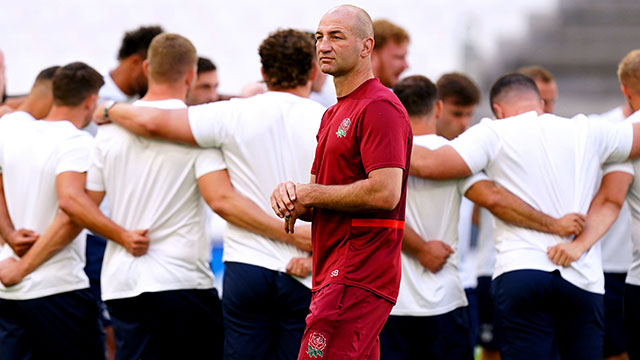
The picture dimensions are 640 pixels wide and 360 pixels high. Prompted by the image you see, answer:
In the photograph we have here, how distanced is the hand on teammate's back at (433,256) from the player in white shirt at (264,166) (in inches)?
30.3

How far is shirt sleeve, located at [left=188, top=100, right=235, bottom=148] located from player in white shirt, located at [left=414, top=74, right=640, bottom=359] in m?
1.16

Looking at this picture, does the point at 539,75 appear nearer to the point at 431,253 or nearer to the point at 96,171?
the point at 431,253

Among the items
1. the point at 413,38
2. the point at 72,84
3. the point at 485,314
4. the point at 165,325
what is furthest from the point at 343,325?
the point at 413,38

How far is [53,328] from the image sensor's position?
552 cm

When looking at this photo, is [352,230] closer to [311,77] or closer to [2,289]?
[311,77]

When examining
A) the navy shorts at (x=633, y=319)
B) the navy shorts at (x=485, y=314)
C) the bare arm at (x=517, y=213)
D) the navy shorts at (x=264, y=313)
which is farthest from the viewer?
the navy shorts at (x=485, y=314)

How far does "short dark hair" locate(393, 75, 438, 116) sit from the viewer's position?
17.5 ft

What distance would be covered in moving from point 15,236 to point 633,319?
4.12 m

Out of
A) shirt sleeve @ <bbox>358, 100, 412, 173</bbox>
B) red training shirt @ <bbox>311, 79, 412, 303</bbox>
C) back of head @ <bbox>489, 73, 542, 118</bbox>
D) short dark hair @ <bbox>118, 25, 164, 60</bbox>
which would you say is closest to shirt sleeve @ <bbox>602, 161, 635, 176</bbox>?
back of head @ <bbox>489, 73, 542, 118</bbox>

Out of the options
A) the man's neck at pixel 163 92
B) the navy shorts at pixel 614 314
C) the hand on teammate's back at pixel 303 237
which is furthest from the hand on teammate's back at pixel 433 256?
the navy shorts at pixel 614 314

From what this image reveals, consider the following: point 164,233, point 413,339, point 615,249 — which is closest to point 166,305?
point 164,233

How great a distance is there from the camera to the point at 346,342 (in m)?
3.64

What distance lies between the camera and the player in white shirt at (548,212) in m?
5.04

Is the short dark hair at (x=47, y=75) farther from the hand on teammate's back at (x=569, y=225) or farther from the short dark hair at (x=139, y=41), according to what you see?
the hand on teammate's back at (x=569, y=225)
